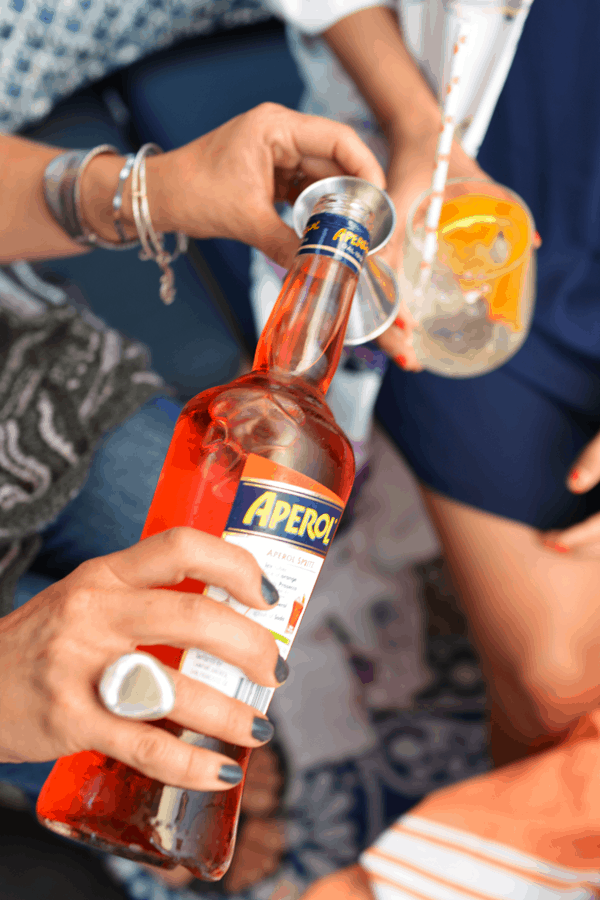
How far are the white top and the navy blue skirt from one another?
43mm

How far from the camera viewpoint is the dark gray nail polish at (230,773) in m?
0.42

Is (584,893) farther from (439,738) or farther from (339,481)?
(439,738)

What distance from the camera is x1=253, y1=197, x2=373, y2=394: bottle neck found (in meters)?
0.52

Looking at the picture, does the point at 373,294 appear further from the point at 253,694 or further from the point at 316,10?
the point at 316,10

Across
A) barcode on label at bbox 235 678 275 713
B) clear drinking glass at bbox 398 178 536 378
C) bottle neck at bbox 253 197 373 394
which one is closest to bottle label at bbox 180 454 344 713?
barcode on label at bbox 235 678 275 713

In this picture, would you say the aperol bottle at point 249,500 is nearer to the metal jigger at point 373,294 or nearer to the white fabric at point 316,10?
the metal jigger at point 373,294

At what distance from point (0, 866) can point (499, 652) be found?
73cm

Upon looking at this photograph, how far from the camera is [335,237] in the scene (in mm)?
464

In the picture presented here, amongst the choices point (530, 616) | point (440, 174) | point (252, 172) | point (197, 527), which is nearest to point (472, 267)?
point (440, 174)

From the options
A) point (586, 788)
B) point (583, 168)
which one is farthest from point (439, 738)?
point (583, 168)

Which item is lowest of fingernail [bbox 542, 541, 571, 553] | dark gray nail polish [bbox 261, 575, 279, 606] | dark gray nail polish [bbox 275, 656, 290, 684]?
fingernail [bbox 542, 541, 571, 553]

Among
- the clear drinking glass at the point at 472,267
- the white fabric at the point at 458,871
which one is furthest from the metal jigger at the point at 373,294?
the white fabric at the point at 458,871

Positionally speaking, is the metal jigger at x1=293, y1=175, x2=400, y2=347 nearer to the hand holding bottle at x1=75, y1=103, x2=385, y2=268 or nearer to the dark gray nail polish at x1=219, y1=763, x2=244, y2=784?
the hand holding bottle at x1=75, y1=103, x2=385, y2=268

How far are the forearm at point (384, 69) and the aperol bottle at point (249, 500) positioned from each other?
355 millimetres
